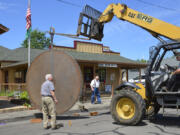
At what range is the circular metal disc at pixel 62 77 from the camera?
7.65m

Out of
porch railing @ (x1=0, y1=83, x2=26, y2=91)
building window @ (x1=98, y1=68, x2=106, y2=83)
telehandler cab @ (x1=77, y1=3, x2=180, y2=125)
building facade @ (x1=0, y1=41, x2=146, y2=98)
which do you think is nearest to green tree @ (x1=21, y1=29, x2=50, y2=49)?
building facade @ (x1=0, y1=41, x2=146, y2=98)

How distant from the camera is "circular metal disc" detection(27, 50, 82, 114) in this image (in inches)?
301

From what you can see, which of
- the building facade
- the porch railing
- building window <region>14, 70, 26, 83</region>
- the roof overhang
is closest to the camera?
the roof overhang

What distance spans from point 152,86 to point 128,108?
0.98 meters

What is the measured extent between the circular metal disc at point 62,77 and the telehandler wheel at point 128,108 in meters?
1.44

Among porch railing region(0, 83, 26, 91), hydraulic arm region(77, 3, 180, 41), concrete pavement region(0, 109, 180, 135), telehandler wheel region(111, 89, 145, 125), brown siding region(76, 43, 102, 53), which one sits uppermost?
brown siding region(76, 43, 102, 53)

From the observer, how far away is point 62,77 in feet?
25.7

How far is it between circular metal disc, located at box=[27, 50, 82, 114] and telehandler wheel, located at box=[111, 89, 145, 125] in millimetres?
1442

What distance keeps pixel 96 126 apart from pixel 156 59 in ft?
9.19

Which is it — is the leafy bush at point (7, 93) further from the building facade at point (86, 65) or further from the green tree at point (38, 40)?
the green tree at point (38, 40)

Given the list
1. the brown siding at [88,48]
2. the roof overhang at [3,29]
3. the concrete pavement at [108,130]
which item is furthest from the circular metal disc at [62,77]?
the brown siding at [88,48]

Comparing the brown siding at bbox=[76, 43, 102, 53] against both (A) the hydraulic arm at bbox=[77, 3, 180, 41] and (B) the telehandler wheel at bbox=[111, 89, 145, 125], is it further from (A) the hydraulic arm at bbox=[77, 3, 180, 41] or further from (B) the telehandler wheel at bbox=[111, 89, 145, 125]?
(B) the telehandler wheel at bbox=[111, 89, 145, 125]

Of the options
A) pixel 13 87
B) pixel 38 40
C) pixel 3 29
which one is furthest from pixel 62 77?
pixel 38 40

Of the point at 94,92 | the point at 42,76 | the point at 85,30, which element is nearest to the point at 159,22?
the point at 85,30
